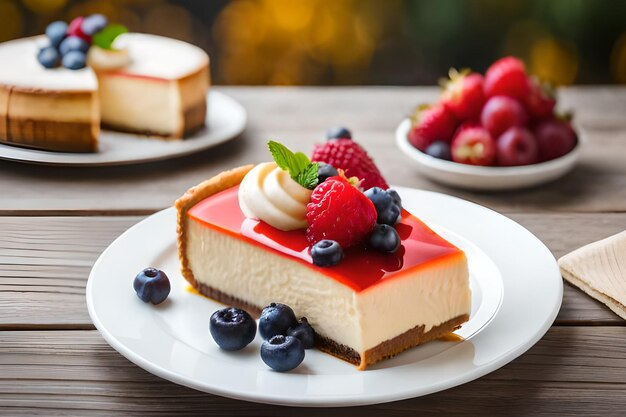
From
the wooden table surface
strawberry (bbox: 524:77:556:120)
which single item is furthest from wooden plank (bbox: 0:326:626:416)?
strawberry (bbox: 524:77:556:120)

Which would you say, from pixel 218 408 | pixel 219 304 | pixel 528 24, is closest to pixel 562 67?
pixel 528 24

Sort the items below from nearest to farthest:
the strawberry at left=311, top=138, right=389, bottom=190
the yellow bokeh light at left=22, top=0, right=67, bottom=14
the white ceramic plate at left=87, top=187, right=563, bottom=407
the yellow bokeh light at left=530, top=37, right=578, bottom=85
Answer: the white ceramic plate at left=87, top=187, right=563, bottom=407 < the strawberry at left=311, top=138, right=389, bottom=190 < the yellow bokeh light at left=22, top=0, right=67, bottom=14 < the yellow bokeh light at left=530, top=37, right=578, bottom=85

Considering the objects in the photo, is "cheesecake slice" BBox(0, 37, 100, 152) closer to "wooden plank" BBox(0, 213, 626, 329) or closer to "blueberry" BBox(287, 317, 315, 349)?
"wooden plank" BBox(0, 213, 626, 329)

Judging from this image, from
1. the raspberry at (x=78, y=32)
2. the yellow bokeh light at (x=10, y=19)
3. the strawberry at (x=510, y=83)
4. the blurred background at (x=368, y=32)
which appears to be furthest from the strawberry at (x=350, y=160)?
the yellow bokeh light at (x=10, y=19)

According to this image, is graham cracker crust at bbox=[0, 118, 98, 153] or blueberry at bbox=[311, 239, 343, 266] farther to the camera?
graham cracker crust at bbox=[0, 118, 98, 153]

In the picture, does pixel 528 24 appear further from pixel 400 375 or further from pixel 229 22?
pixel 400 375
